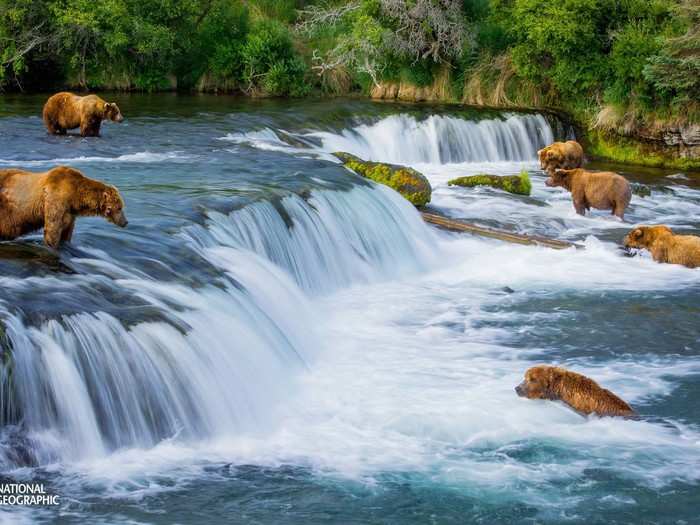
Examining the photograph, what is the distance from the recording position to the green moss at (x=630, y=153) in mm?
23422

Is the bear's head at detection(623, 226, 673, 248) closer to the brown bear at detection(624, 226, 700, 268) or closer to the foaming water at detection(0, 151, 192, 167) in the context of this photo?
the brown bear at detection(624, 226, 700, 268)

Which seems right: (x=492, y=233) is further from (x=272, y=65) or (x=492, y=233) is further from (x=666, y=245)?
(x=272, y=65)

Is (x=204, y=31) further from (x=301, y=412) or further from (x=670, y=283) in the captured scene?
(x=301, y=412)

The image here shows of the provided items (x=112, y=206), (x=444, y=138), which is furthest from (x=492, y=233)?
(x=444, y=138)

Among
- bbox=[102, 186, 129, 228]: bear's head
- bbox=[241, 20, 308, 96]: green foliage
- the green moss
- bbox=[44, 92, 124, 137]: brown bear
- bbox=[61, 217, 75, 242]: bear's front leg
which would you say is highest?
bbox=[241, 20, 308, 96]: green foliage

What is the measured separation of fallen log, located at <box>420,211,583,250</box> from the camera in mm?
14500

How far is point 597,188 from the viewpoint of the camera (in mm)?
16438

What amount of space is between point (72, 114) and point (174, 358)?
468 inches

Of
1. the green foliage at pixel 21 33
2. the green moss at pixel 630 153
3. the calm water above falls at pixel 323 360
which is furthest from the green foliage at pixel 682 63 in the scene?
the green foliage at pixel 21 33

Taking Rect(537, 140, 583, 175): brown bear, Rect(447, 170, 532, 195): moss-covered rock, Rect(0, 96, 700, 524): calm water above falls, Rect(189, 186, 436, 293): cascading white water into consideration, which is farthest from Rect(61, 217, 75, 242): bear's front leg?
Rect(537, 140, 583, 175): brown bear

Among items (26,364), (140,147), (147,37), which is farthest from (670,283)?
→ (147,37)

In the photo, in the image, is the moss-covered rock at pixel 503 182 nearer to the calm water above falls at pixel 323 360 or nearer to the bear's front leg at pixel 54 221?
the calm water above falls at pixel 323 360

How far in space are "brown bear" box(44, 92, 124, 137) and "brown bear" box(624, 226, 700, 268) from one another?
10242 millimetres

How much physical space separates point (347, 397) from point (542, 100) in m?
19.9
